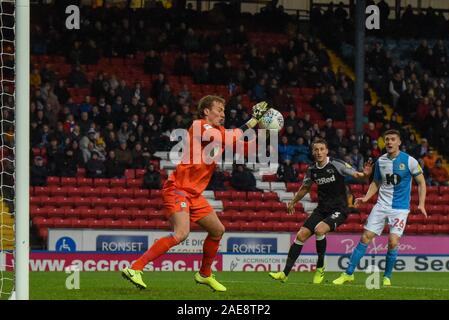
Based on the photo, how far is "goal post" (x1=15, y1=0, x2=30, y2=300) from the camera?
388 inches

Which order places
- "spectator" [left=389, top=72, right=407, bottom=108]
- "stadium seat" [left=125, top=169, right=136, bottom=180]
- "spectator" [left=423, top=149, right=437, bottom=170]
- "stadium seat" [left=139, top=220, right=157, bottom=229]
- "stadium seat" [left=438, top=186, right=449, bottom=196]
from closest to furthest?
"stadium seat" [left=139, top=220, right=157, bottom=229] → "stadium seat" [left=125, top=169, right=136, bottom=180] → "stadium seat" [left=438, top=186, right=449, bottom=196] → "spectator" [left=423, top=149, right=437, bottom=170] → "spectator" [left=389, top=72, right=407, bottom=108]

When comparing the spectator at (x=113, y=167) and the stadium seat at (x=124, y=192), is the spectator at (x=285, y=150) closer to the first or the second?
the stadium seat at (x=124, y=192)

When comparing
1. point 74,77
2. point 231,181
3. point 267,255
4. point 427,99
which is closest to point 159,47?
point 74,77

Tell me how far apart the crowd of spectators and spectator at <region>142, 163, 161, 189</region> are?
24 mm

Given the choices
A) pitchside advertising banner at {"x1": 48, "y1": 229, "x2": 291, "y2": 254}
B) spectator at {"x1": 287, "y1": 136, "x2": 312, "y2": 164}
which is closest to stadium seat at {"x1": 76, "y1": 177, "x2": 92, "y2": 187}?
pitchside advertising banner at {"x1": 48, "y1": 229, "x2": 291, "y2": 254}

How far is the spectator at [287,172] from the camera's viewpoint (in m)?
27.0

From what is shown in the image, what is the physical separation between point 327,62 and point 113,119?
817 cm

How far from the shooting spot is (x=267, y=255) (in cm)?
2228

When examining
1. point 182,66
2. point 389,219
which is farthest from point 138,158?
point 389,219

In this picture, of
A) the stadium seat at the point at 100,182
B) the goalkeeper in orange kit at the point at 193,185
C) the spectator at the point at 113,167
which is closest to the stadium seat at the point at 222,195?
the spectator at the point at 113,167

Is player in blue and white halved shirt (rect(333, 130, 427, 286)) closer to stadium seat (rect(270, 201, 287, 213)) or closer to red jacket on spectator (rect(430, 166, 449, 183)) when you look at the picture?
stadium seat (rect(270, 201, 287, 213))

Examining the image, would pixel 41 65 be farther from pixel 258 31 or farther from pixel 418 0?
pixel 418 0

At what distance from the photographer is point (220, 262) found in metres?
21.9

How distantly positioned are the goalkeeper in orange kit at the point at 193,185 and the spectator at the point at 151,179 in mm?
13874
